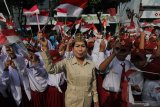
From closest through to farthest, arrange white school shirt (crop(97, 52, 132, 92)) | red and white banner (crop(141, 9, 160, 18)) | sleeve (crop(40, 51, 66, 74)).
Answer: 1. sleeve (crop(40, 51, 66, 74))
2. white school shirt (crop(97, 52, 132, 92))
3. red and white banner (crop(141, 9, 160, 18))

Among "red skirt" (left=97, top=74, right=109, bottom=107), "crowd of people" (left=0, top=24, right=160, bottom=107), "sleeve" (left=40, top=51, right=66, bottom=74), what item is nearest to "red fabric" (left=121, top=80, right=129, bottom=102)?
"crowd of people" (left=0, top=24, right=160, bottom=107)

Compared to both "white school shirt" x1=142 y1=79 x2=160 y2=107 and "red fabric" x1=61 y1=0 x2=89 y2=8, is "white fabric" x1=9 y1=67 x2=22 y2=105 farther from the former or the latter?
"white school shirt" x1=142 y1=79 x2=160 y2=107

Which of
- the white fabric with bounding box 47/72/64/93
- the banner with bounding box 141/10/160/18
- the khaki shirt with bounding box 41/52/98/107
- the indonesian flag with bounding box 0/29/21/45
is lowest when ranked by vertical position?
the banner with bounding box 141/10/160/18

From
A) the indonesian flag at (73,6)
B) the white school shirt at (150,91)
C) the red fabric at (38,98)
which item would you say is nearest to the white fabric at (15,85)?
the red fabric at (38,98)

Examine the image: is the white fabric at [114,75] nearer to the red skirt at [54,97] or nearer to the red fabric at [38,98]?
the red skirt at [54,97]

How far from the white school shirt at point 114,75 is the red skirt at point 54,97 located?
4.22ft

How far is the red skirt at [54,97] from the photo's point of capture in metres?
6.82

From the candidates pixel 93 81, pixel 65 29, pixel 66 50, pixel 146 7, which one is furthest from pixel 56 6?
pixel 146 7

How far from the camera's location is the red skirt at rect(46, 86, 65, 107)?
6.82m

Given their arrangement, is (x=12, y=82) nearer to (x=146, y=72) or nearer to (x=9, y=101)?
(x=9, y=101)

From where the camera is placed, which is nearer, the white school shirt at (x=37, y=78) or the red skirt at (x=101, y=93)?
the red skirt at (x=101, y=93)

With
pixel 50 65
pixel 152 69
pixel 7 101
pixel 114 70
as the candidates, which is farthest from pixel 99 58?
pixel 7 101

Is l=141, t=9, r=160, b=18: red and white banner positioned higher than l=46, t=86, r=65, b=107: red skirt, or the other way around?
l=46, t=86, r=65, b=107: red skirt

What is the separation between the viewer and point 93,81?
16.8 ft
